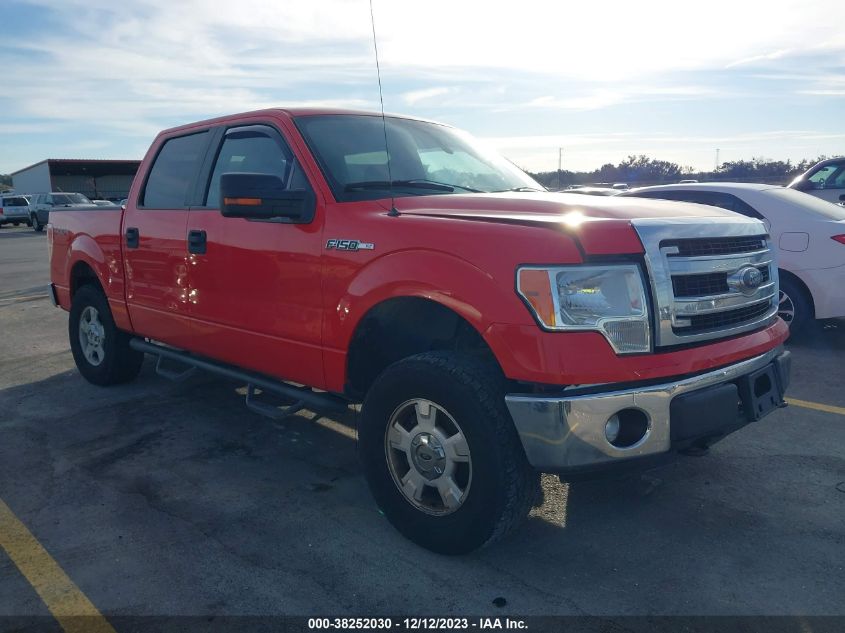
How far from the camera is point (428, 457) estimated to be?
3.21 m

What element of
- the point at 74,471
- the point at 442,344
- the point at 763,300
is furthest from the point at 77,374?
the point at 763,300

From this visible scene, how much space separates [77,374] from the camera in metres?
6.57

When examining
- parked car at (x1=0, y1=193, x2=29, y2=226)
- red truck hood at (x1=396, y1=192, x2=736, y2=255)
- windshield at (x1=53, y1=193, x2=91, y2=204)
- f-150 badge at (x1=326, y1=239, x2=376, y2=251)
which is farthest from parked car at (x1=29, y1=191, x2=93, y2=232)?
red truck hood at (x1=396, y1=192, x2=736, y2=255)

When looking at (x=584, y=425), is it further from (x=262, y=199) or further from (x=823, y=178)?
(x=823, y=178)

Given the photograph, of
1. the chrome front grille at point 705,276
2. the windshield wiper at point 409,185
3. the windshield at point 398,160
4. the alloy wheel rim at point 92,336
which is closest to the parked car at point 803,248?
the windshield at point 398,160

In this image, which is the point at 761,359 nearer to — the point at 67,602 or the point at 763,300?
the point at 763,300

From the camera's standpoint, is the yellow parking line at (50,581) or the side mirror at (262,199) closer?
the yellow parking line at (50,581)

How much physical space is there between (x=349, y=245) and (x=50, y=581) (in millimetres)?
1923

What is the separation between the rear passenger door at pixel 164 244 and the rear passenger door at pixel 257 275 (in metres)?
0.16

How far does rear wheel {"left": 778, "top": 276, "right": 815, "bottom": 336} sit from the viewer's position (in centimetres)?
700

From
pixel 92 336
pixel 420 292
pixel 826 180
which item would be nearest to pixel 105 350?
pixel 92 336

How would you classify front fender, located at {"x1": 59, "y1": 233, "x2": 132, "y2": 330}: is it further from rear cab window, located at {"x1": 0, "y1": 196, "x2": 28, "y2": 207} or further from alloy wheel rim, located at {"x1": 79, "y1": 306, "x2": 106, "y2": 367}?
rear cab window, located at {"x1": 0, "y1": 196, "x2": 28, "y2": 207}

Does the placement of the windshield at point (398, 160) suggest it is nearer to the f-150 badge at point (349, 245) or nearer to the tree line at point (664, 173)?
the f-150 badge at point (349, 245)

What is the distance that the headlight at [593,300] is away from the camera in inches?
111
